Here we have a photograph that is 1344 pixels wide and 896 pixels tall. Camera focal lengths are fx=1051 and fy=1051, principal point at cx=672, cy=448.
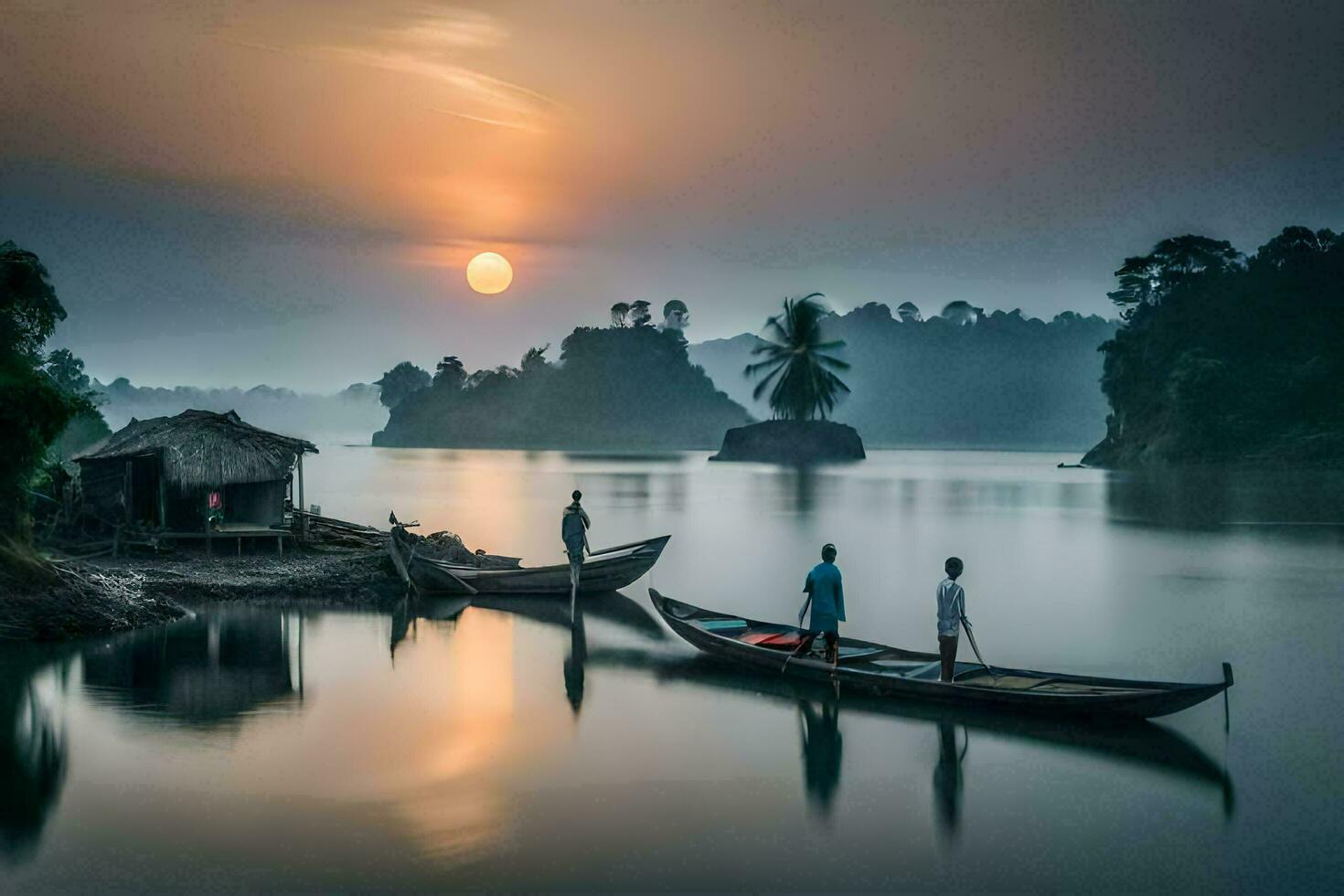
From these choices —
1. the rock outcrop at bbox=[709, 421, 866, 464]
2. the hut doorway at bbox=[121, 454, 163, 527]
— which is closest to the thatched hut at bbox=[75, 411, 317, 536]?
the hut doorway at bbox=[121, 454, 163, 527]

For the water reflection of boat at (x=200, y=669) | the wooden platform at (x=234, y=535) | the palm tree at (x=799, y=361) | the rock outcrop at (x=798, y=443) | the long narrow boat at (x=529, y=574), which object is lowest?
the water reflection of boat at (x=200, y=669)

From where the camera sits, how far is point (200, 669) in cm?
1486

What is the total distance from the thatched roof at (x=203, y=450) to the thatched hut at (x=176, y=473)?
2 centimetres

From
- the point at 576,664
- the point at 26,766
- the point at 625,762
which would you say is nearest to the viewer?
the point at 26,766

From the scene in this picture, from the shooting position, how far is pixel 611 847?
29.1 ft

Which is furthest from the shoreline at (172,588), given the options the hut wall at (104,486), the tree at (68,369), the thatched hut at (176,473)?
the tree at (68,369)

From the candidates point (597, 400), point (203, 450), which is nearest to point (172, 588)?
point (203, 450)

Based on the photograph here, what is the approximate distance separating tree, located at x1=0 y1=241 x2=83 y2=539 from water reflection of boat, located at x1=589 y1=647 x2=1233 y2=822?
11814 mm

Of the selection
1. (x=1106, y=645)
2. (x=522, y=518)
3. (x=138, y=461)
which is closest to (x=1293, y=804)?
(x=1106, y=645)

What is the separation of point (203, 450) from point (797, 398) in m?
72.9

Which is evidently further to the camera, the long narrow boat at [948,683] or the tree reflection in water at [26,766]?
the long narrow boat at [948,683]

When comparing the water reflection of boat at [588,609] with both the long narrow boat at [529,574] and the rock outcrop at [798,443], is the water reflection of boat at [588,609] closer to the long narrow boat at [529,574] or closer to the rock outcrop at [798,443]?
the long narrow boat at [529,574]

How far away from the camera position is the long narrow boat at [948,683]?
37.0ft

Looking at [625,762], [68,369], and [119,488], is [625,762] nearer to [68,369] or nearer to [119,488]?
[119,488]
